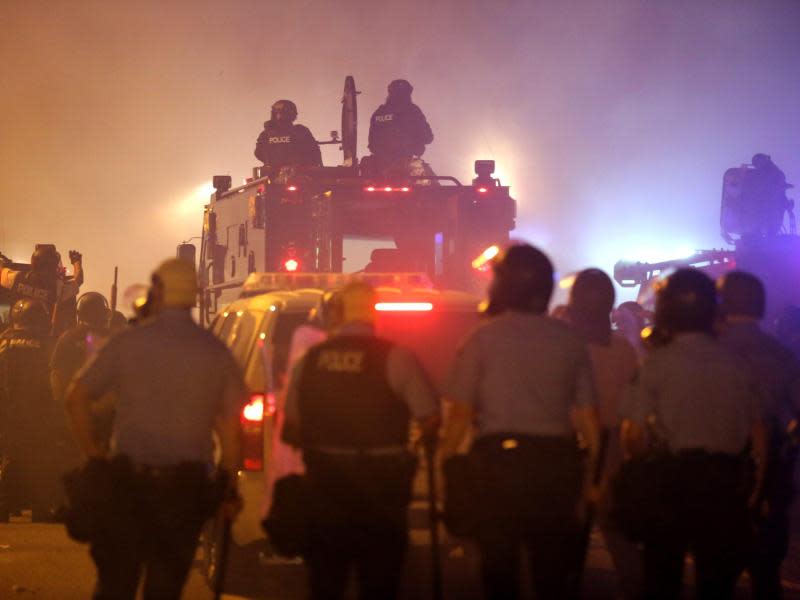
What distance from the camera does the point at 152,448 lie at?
6305 mm

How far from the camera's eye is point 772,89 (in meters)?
24.7

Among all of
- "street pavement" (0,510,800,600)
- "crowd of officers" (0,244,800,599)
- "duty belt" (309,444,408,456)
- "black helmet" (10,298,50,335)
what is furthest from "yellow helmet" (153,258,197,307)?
"black helmet" (10,298,50,335)

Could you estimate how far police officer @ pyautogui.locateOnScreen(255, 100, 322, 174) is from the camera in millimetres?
18688

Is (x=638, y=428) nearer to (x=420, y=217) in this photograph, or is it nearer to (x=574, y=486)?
(x=574, y=486)

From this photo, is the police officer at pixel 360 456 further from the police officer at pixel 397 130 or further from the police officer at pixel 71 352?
the police officer at pixel 397 130

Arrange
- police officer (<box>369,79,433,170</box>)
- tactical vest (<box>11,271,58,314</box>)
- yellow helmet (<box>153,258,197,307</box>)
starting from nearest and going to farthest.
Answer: yellow helmet (<box>153,258,197,307</box>) < tactical vest (<box>11,271,58,314</box>) < police officer (<box>369,79,433,170</box>)

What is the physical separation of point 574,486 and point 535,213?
69.4ft

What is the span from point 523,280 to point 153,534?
1929 mm

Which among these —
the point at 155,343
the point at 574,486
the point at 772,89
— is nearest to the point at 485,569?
the point at 574,486

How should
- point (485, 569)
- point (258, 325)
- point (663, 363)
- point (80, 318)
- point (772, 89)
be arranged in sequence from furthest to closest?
1. point (772, 89)
2. point (80, 318)
3. point (258, 325)
4. point (663, 363)
5. point (485, 569)

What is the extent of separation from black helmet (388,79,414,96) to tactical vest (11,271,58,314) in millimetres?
4941

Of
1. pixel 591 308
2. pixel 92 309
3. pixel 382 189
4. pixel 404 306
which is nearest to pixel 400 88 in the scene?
pixel 382 189

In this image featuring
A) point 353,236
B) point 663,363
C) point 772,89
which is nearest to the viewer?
point 663,363

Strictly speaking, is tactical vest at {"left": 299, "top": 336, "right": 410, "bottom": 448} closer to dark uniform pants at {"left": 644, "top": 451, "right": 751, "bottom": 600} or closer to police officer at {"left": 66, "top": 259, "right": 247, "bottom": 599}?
police officer at {"left": 66, "top": 259, "right": 247, "bottom": 599}
